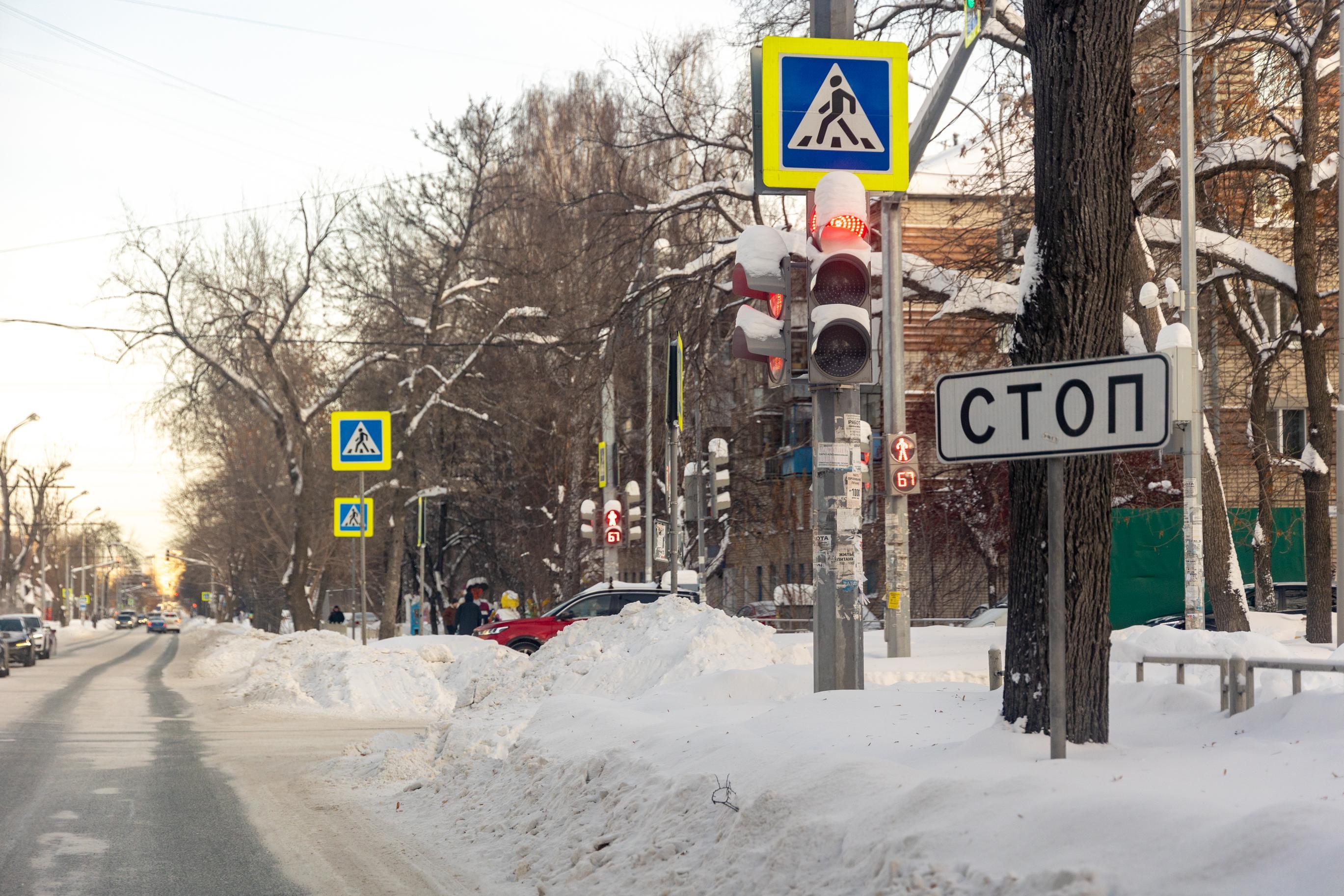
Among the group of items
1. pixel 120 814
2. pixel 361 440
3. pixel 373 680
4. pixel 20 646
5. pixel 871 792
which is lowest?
pixel 20 646

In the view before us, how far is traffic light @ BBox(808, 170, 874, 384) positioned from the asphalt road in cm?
477

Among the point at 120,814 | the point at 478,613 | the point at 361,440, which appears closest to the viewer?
the point at 120,814

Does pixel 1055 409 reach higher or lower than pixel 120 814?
higher

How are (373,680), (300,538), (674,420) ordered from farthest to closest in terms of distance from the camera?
(300,538) → (373,680) → (674,420)

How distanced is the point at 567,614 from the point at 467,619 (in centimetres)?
279

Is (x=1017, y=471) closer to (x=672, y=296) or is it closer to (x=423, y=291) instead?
(x=672, y=296)

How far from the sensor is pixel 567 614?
27500 millimetres

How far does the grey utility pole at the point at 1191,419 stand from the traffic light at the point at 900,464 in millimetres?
3899

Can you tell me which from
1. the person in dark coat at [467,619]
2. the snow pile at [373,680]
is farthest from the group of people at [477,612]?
the snow pile at [373,680]

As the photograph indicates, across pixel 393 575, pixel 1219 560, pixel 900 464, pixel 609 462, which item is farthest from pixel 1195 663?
pixel 393 575

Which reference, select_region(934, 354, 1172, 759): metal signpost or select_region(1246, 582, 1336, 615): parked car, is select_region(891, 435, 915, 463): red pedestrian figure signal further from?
select_region(1246, 582, 1336, 615): parked car

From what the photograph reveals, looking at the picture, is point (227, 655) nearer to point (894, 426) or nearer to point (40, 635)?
point (40, 635)

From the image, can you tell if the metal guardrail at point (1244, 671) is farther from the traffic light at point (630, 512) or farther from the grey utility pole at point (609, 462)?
the grey utility pole at point (609, 462)

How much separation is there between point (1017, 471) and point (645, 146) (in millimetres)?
16572
